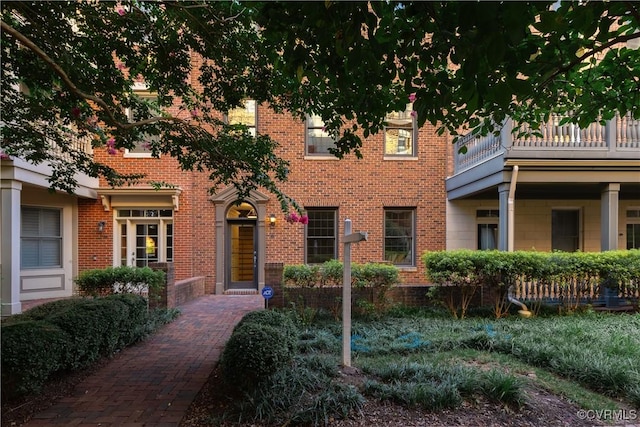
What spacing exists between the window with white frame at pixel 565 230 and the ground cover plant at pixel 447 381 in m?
6.10

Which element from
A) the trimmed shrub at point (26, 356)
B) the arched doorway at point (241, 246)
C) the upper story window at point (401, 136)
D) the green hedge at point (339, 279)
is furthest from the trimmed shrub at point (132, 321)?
the upper story window at point (401, 136)

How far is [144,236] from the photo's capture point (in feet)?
38.3

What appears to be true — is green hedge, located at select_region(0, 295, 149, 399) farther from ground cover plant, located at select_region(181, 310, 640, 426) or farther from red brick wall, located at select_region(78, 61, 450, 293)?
red brick wall, located at select_region(78, 61, 450, 293)

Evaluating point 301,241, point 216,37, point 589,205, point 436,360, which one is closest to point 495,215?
point 589,205

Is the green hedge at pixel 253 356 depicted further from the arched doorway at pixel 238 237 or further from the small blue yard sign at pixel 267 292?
the arched doorway at pixel 238 237

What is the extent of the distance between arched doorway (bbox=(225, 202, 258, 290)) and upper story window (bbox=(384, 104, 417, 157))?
4805 mm

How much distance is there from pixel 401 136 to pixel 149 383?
9.94m

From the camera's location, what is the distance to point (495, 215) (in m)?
12.0

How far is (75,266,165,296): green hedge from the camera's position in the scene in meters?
7.80

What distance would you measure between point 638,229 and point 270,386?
13448mm

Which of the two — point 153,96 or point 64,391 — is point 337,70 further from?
point 153,96

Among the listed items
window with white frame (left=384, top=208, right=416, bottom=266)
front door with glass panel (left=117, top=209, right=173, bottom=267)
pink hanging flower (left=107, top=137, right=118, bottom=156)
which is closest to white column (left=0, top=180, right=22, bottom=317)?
pink hanging flower (left=107, top=137, right=118, bottom=156)

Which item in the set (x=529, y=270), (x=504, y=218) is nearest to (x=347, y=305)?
(x=529, y=270)

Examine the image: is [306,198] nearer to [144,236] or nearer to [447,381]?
[144,236]
